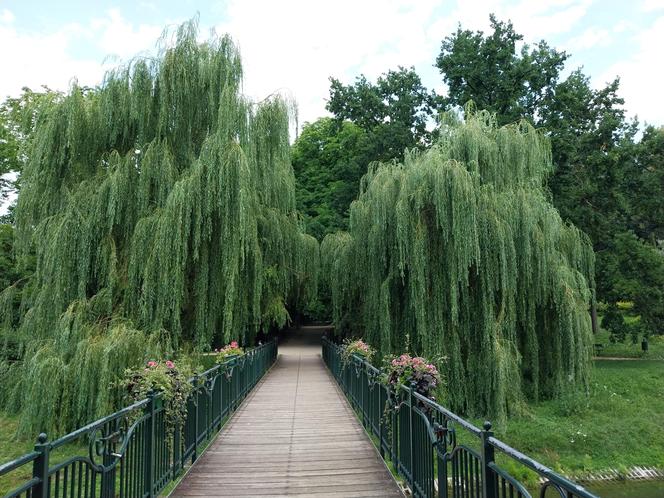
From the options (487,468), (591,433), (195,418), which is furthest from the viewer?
(591,433)

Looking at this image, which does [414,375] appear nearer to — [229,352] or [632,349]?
[229,352]

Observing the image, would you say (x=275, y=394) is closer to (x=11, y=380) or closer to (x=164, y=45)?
(x=11, y=380)

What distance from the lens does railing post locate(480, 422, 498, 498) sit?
9.22 ft

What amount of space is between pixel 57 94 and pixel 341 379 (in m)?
8.81

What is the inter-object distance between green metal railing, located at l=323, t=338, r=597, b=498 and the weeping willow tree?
12.4ft

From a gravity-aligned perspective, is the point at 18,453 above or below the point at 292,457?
below

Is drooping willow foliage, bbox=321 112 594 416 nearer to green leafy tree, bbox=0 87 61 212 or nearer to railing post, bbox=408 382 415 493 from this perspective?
railing post, bbox=408 382 415 493

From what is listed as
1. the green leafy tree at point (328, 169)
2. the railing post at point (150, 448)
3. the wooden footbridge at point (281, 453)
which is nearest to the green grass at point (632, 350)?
the green leafy tree at point (328, 169)

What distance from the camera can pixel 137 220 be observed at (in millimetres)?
9516

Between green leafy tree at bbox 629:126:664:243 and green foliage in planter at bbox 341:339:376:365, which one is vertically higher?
green leafy tree at bbox 629:126:664:243

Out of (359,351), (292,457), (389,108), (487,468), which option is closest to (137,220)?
(359,351)

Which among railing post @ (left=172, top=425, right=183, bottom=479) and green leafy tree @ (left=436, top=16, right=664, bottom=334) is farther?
green leafy tree @ (left=436, top=16, right=664, bottom=334)

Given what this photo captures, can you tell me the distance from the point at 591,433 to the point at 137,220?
1128 centimetres

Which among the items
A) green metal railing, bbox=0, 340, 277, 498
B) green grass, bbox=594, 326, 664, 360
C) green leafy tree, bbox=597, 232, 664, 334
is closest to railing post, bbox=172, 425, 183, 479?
green metal railing, bbox=0, 340, 277, 498
